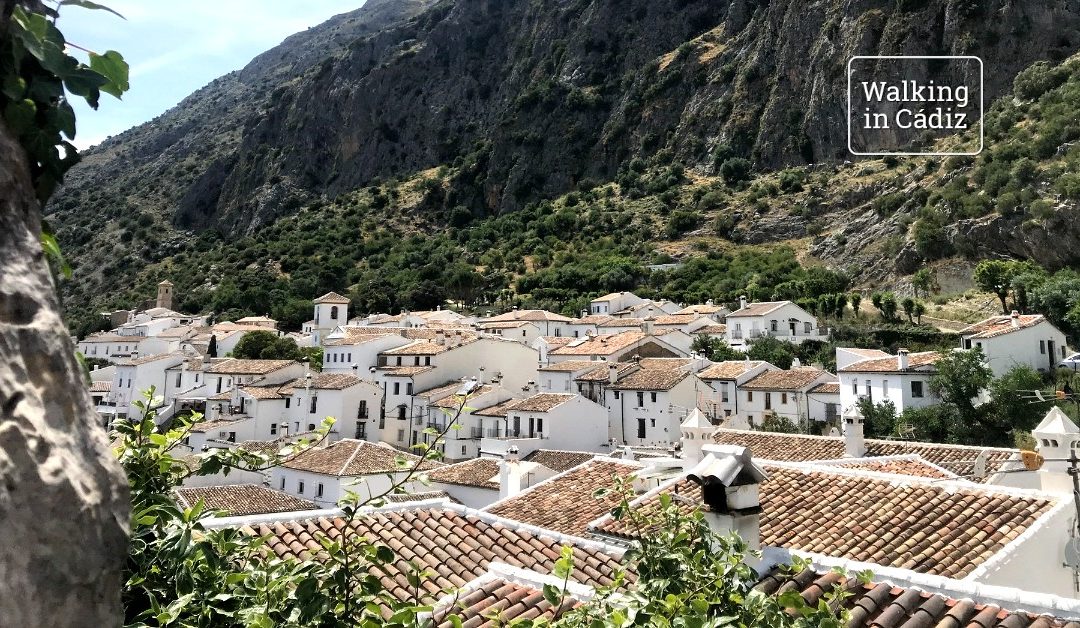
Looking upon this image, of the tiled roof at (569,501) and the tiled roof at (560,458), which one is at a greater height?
the tiled roof at (569,501)

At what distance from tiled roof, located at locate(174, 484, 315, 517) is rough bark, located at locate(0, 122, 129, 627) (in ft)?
79.6

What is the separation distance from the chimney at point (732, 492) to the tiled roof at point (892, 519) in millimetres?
1213

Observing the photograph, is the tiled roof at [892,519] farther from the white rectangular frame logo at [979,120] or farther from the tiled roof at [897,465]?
the white rectangular frame logo at [979,120]

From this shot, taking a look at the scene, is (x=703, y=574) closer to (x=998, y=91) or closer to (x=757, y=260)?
(x=757, y=260)

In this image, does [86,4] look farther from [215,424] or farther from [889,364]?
[215,424]

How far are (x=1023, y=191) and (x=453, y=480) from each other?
185 feet

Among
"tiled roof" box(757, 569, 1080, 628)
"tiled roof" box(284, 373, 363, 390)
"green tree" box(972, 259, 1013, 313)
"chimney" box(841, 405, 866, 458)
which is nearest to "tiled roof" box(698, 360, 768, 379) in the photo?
"tiled roof" box(284, 373, 363, 390)

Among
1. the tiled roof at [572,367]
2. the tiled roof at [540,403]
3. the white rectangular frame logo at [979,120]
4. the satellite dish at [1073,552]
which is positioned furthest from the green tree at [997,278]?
the satellite dish at [1073,552]

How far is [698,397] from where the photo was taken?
1531 inches

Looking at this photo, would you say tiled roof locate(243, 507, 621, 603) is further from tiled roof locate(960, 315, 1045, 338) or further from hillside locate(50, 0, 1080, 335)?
hillside locate(50, 0, 1080, 335)

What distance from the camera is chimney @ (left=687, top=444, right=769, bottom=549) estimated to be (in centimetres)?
678

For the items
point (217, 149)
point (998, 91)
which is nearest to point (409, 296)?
point (998, 91)

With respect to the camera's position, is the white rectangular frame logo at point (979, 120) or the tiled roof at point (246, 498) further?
the white rectangular frame logo at point (979, 120)

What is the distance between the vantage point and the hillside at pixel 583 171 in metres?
69.4
